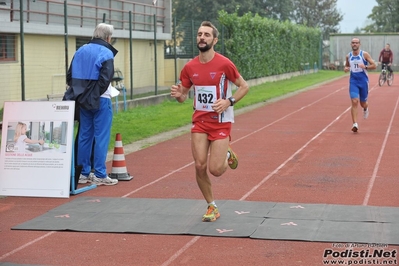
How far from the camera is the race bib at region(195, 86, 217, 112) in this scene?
9195 mm

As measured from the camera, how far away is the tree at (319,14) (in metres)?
113

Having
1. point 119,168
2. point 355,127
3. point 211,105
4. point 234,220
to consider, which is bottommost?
point 234,220

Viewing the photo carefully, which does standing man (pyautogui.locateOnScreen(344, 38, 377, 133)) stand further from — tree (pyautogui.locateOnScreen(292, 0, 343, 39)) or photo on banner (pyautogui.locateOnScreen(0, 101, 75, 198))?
tree (pyautogui.locateOnScreen(292, 0, 343, 39))

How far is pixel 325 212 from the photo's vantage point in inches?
373

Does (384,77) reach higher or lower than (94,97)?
higher

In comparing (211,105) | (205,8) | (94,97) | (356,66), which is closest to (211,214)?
(211,105)

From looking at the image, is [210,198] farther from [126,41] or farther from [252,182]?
[126,41]

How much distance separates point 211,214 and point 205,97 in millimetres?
1284

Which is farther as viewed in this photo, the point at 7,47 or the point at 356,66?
the point at 7,47

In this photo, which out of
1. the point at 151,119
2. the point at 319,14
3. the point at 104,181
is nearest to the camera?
the point at 104,181

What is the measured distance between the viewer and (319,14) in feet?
373

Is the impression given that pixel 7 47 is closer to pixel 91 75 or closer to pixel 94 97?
pixel 91 75

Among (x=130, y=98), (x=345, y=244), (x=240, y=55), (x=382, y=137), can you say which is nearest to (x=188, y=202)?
(x=345, y=244)

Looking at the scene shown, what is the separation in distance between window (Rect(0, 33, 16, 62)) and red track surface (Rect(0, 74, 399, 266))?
6369mm
